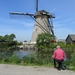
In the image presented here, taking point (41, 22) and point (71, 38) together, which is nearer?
point (41, 22)

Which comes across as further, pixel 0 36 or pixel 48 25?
pixel 0 36

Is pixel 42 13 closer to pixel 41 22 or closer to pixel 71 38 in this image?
pixel 41 22

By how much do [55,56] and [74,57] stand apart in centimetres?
239

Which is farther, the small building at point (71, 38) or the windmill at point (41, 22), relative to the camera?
the small building at point (71, 38)

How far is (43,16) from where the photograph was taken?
47.6 meters

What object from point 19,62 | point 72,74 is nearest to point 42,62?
point 19,62

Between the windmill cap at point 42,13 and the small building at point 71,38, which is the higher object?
the windmill cap at point 42,13

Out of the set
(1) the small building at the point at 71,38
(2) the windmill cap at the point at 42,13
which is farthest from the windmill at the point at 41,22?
(1) the small building at the point at 71,38

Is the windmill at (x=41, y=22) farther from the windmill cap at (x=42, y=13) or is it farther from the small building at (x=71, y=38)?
the small building at (x=71, y=38)

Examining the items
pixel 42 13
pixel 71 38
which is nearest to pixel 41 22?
pixel 42 13

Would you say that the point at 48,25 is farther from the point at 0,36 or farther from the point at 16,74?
the point at 16,74

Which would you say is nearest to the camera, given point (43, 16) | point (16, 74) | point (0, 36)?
point (16, 74)

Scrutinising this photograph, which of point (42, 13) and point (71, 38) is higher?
point (42, 13)

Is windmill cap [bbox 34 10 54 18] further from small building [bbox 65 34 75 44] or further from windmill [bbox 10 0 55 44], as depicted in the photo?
small building [bbox 65 34 75 44]
